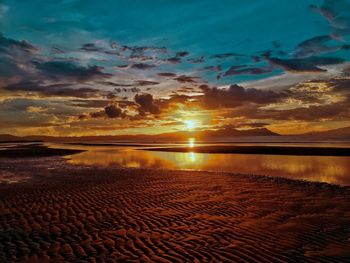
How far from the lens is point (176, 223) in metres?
11.6

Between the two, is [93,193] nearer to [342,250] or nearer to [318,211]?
[318,211]

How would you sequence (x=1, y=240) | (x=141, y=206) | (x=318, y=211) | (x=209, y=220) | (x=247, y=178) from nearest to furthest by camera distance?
(x=1, y=240) < (x=209, y=220) < (x=318, y=211) < (x=141, y=206) < (x=247, y=178)

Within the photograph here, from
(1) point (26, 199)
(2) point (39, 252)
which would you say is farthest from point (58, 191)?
(2) point (39, 252)

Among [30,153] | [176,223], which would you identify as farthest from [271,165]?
[30,153]

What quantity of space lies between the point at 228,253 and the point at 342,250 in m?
3.31

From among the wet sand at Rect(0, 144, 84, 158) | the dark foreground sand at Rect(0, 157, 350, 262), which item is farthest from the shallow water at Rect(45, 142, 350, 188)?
the wet sand at Rect(0, 144, 84, 158)

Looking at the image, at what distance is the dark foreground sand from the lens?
28.3 feet

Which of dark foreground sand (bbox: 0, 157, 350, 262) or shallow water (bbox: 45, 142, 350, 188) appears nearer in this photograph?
dark foreground sand (bbox: 0, 157, 350, 262)

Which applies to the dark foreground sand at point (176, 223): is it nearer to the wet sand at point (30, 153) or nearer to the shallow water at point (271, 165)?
the shallow water at point (271, 165)

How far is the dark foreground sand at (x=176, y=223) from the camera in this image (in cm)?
862

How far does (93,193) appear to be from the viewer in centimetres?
1778

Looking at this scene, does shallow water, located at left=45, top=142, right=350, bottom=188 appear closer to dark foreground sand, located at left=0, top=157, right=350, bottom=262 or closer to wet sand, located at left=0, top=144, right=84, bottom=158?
dark foreground sand, located at left=0, top=157, right=350, bottom=262

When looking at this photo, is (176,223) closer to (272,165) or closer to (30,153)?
(272,165)

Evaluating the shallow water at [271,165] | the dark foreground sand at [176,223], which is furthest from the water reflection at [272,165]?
the dark foreground sand at [176,223]
